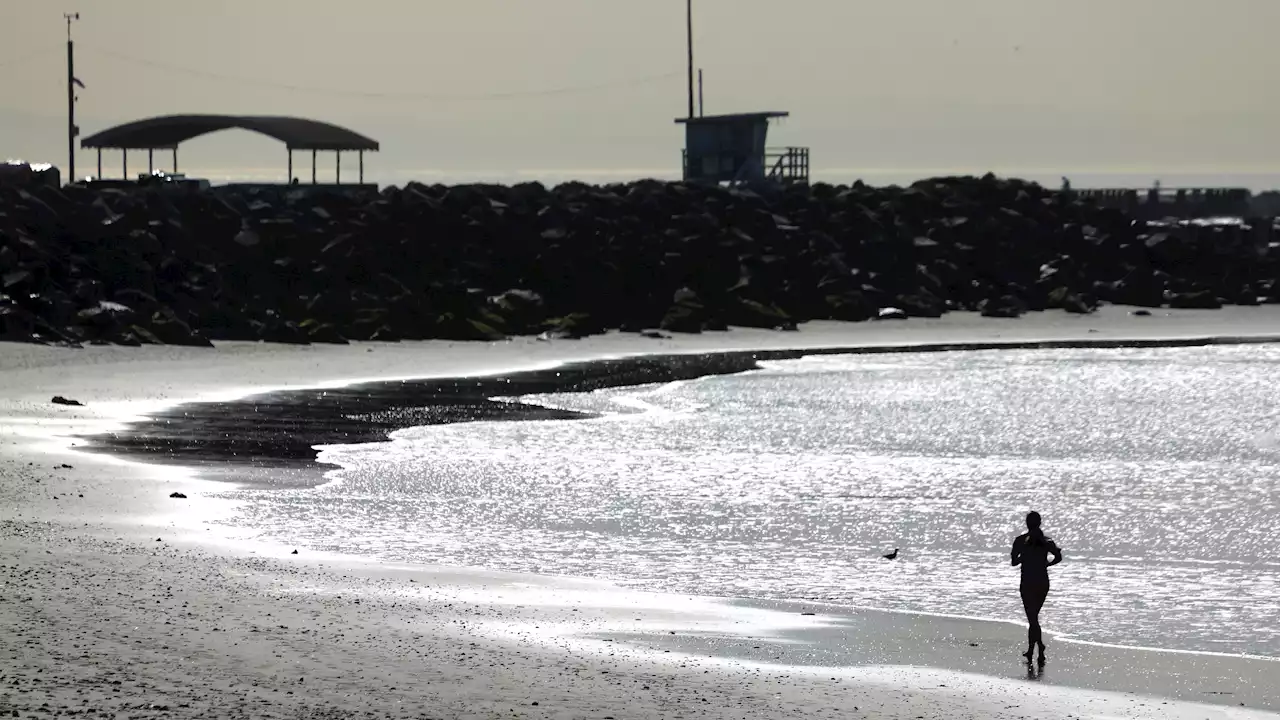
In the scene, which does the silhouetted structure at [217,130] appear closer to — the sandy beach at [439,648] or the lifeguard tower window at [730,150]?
the lifeguard tower window at [730,150]

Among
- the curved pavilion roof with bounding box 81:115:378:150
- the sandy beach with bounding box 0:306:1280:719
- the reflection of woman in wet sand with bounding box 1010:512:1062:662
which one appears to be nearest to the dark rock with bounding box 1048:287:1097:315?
the curved pavilion roof with bounding box 81:115:378:150

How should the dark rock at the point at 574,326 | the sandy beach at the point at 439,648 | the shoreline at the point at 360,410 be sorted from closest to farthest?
the sandy beach at the point at 439,648, the shoreline at the point at 360,410, the dark rock at the point at 574,326

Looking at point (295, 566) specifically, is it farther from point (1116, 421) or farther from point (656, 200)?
point (656, 200)

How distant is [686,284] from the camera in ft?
181

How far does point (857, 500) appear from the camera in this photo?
22.2 meters

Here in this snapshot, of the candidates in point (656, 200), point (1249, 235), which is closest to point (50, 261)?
point (656, 200)

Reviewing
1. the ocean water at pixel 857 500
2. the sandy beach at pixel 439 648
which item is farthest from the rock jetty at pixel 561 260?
the sandy beach at pixel 439 648

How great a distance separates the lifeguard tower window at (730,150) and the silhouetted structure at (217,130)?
45.1 feet

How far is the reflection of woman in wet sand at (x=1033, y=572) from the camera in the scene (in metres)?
13.3

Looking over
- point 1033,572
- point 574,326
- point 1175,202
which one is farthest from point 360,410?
point 1175,202

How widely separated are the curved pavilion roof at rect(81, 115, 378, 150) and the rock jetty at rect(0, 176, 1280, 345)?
4.26 metres

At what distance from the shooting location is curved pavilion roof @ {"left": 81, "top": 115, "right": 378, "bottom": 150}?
68125mm

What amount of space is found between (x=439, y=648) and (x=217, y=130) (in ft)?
191

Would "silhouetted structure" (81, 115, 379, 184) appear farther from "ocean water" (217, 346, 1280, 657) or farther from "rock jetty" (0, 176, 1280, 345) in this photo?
"ocean water" (217, 346, 1280, 657)
